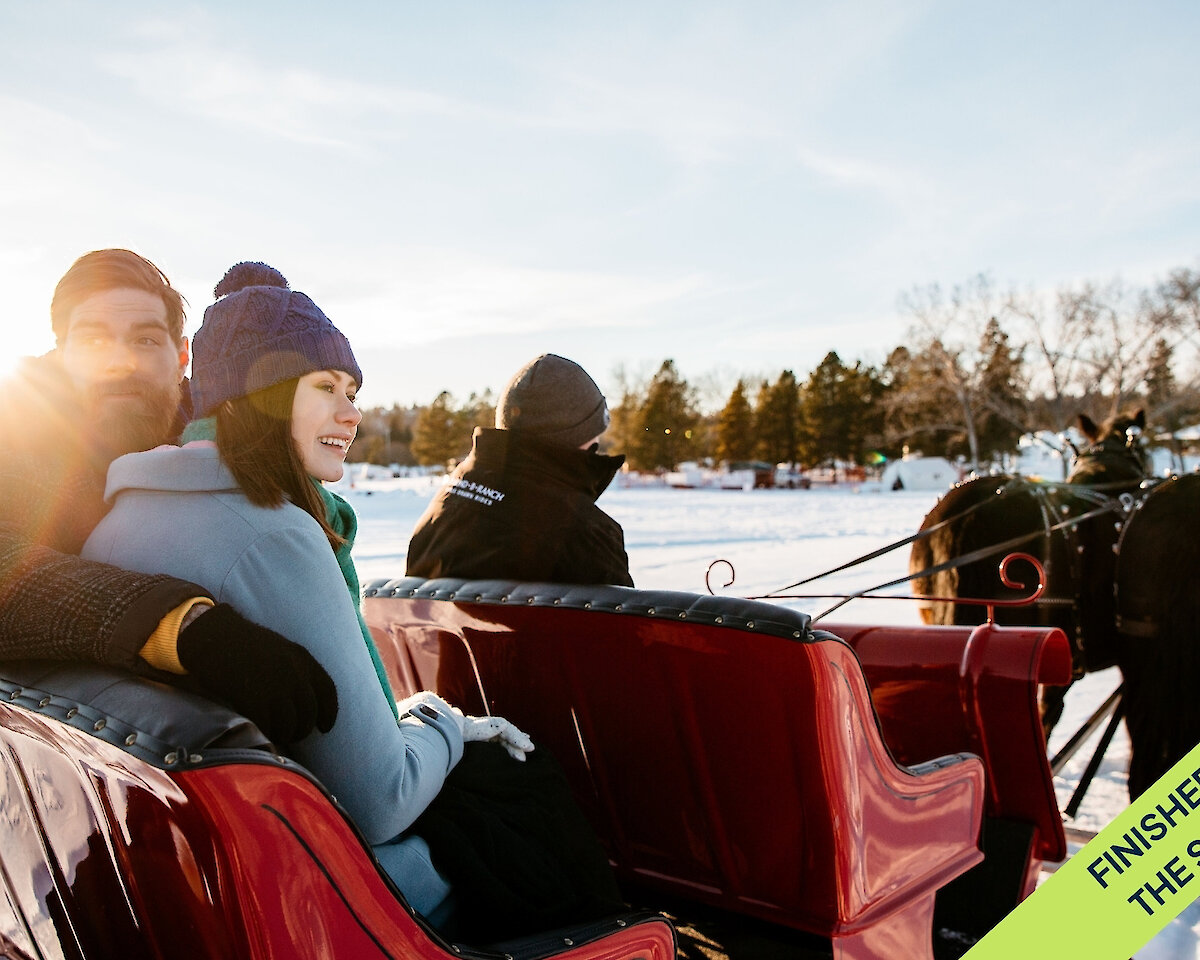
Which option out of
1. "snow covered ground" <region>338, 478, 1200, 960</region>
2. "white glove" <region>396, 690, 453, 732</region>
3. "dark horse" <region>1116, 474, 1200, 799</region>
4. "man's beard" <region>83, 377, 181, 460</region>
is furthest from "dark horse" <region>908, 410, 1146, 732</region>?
"man's beard" <region>83, 377, 181, 460</region>

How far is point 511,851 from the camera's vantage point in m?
1.63

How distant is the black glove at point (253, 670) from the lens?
1.14 m

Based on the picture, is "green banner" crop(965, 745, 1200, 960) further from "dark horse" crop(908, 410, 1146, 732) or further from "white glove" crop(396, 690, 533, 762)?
"dark horse" crop(908, 410, 1146, 732)

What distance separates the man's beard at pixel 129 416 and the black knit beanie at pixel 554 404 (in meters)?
0.92

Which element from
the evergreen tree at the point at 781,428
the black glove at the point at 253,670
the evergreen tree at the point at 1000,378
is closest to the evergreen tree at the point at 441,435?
the evergreen tree at the point at 781,428

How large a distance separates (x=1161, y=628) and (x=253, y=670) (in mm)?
4412

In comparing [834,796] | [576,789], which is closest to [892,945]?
[834,796]

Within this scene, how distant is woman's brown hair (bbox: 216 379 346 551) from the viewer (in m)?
1.47

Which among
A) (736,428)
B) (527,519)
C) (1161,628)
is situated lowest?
(1161,628)

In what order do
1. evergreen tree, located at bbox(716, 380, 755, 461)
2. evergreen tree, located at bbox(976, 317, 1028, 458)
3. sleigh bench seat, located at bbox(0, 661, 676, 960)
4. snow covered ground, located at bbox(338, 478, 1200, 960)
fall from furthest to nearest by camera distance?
evergreen tree, located at bbox(716, 380, 755, 461)
evergreen tree, located at bbox(976, 317, 1028, 458)
snow covered ground, located at bbox(338, 478, 1200, 960)
sleigh bench seat, located at bbox(0, 661, 676, 960)

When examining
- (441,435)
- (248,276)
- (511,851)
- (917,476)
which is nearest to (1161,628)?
(511,851)

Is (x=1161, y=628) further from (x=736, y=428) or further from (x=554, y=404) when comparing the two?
(x=736, y=428)

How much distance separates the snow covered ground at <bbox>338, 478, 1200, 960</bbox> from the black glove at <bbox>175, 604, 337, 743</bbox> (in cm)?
305

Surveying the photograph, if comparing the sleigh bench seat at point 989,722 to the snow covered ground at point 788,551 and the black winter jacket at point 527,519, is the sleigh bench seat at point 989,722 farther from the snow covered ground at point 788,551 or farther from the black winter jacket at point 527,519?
the black winter jacket at point 527,519
